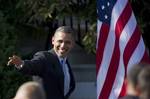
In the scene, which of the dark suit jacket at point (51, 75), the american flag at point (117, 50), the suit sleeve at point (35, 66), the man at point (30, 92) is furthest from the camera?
the american flag at point (117, 50)

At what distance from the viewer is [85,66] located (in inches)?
377

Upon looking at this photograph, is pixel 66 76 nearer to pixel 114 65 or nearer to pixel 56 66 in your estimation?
pixel 56 66

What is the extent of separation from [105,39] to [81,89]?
93.7 inches

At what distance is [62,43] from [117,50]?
3.22ft

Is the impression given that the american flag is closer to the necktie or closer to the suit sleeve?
the necktie

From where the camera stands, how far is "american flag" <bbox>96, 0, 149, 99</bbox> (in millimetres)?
7000

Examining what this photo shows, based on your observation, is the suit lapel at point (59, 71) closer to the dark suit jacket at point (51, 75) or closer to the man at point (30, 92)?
the dark suit jacket at point (51, 75)

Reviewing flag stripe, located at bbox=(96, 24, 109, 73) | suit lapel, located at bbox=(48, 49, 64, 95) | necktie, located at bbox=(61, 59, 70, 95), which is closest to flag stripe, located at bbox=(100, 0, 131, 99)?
flag stripe, located at bbox=(96, 24, 109, 73)

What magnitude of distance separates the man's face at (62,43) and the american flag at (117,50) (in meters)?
0.84

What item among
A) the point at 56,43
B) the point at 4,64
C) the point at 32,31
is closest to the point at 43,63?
the point at 56,43

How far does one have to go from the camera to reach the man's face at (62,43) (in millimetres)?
6234

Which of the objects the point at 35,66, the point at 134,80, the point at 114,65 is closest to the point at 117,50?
the point at 114,65

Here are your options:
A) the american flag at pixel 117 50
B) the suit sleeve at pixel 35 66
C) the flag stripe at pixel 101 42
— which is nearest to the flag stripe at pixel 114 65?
the american flag at pixel 117 50

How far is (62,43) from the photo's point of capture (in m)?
6.24
